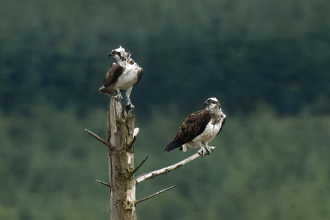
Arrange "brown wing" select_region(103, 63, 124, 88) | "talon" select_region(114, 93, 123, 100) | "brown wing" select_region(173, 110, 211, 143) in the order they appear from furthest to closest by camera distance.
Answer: "brown wing" select_region(173, 110, 211, 143) → "brown wing" select_region(103, 63, 124, 88) → "talon" select_region(114, 93, 123, 100)

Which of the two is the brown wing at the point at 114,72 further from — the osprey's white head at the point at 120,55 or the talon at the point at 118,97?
the talon at the point at 118,97

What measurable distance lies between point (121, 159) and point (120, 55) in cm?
158

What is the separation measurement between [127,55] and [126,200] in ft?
7.06

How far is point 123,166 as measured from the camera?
5.19 metres

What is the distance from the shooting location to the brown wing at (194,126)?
625 centimetres

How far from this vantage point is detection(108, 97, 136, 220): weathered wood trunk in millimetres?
5180

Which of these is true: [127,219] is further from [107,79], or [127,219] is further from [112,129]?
[107,79]

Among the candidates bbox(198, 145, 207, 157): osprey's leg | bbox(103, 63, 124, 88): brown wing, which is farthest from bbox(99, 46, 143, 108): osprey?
bbox(198, 145, 207, 157): osprey's leg

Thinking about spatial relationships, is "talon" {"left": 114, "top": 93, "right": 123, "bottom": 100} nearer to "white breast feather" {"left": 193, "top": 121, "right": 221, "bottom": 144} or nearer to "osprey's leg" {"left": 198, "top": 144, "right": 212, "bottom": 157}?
"white breast feather" {"left": 193, "top": 121, "right": 221, "bottom": 144}

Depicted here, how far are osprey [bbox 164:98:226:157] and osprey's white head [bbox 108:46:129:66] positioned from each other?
151 centimetres

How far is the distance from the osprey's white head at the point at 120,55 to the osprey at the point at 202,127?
1510 mm

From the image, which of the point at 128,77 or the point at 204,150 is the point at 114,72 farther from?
the point at 204,150

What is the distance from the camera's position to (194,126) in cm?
625

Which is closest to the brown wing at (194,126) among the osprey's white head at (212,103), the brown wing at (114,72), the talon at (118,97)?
the osprey's white head at (212,103)
